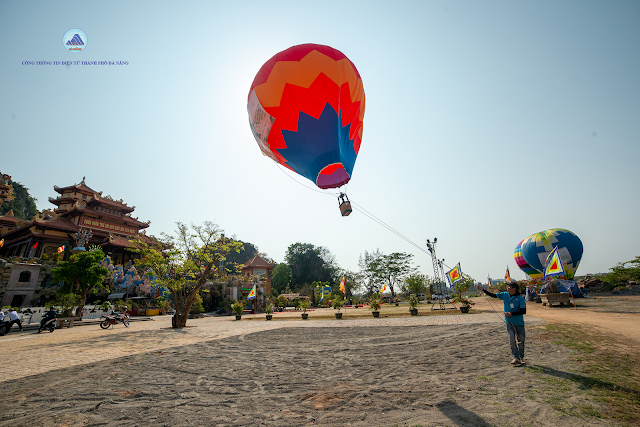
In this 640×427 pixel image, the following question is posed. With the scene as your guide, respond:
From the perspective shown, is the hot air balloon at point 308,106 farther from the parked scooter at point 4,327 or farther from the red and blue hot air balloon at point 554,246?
the red and blue hot air balloon at point 554,246

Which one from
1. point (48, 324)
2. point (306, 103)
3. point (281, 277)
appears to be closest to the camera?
point (306, 103)

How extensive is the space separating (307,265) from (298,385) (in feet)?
213

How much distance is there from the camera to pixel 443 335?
10148 mm

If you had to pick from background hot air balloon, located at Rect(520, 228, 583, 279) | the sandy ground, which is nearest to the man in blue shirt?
the sandy ground

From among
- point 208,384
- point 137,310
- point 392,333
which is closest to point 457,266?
point 392,333

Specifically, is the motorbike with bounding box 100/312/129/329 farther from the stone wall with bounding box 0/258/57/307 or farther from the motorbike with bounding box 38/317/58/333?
the stone wall with bounding box 0/258/57/307

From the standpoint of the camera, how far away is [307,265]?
69688 mm

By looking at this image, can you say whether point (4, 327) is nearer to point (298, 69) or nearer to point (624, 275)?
point (298, 69)

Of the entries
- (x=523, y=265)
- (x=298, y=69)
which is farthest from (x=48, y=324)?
(x=523, y=265)

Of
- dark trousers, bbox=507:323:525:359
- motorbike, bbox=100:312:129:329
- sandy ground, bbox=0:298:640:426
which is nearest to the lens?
Answer: sandy ground, bbox=0:298:640:426

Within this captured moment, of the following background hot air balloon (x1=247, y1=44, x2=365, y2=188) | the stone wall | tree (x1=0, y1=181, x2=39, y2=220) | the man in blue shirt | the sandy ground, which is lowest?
the sandy ground

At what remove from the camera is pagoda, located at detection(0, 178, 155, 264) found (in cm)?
3278

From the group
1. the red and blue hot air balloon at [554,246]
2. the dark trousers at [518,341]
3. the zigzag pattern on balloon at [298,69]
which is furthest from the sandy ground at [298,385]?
the red and blue hot air balloon at [554,246]

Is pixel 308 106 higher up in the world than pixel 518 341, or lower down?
higher up
